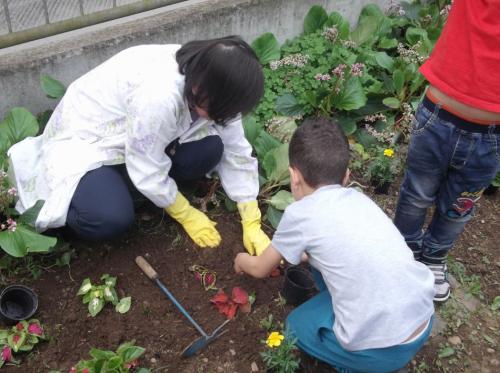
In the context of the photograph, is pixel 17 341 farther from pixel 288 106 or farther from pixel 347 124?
pixel 347 124

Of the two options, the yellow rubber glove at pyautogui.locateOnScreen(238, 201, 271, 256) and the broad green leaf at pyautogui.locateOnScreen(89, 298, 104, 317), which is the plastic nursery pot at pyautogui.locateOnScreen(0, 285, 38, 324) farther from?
the yellow rubber glove at pyautogui.locateOnScreen(238, 201, 271, 256)

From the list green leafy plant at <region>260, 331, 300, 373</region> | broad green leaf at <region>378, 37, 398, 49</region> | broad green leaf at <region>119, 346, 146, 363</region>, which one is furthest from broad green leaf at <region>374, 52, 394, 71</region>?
broad green leaf at <region>119, 346, 146, 363</region>

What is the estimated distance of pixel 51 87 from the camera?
256cm

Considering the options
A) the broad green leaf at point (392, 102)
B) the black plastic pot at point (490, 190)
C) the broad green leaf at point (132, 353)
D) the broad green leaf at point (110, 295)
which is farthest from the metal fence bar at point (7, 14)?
the black plastic pot at point (490, 190)

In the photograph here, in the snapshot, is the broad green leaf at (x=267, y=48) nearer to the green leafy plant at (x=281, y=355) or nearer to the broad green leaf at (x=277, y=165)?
the broad green leaf at (x=277, y=165)

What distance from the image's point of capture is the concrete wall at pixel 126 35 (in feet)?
8.51

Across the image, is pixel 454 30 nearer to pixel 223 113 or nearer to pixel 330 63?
pixel 223 113

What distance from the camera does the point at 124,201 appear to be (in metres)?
2.32

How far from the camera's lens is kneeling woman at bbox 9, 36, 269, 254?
6.91 ft

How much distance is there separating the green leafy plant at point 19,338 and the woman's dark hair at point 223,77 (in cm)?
105

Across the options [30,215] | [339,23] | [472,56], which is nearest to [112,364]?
[30,215]

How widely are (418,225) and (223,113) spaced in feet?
3.48

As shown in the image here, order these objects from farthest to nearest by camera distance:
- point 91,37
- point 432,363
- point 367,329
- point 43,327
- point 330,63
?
point 330,63, point 91,37, point 432,363, point 43,327, point 367,329

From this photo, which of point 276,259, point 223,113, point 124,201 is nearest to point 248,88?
point 223,113
